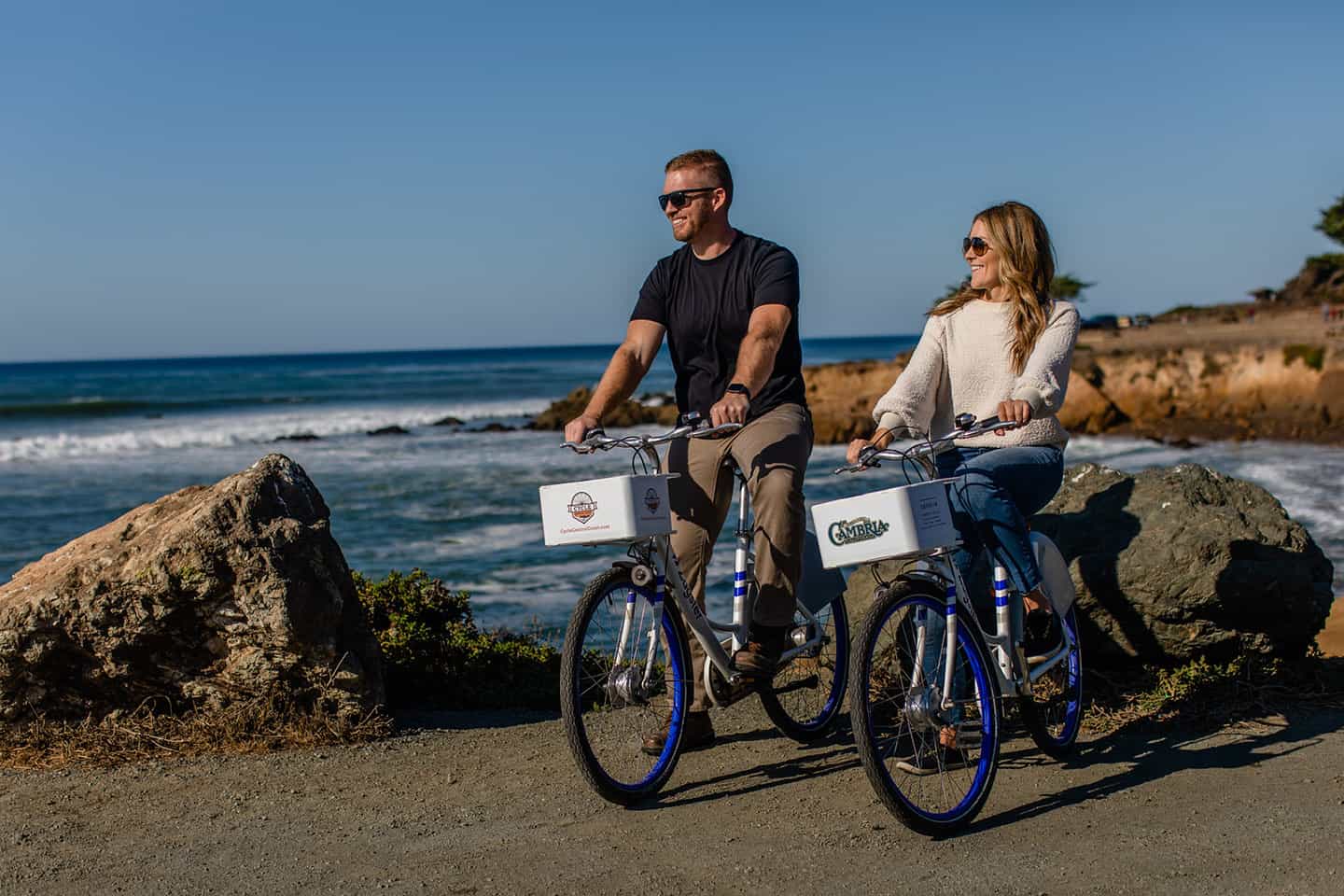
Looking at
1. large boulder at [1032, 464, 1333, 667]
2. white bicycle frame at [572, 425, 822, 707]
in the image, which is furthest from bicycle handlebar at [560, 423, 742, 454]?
large boulder at [1032, 464, 1333, 667]

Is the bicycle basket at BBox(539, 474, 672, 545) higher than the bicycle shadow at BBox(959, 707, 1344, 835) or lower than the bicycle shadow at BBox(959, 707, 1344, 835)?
higher

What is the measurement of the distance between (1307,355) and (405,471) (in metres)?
22.6

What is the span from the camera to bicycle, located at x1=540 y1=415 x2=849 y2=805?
4449 mm

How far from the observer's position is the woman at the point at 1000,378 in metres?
4.88

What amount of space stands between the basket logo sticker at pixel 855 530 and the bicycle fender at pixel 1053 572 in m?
1.11

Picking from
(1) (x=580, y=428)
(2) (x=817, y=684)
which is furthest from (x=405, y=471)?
(1) (x=580, y=428)

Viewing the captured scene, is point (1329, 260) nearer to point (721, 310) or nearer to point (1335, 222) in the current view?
point (1335, 222)

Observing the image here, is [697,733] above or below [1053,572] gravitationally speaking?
below

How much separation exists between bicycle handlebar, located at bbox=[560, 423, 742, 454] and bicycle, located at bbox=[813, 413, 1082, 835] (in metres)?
0.46

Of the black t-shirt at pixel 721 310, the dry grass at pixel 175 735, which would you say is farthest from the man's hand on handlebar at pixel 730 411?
the dry grass at pixel 175 735

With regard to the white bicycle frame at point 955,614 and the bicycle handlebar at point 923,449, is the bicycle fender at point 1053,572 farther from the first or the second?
the bicycle handlebar at point 923,449

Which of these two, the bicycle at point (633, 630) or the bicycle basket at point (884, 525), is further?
the bicycle at point (633, 630)

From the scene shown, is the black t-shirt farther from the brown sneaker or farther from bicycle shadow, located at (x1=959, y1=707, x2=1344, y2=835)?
bicycle shadow, located at (x1=959, y1=707, x2=1344, y2=835)

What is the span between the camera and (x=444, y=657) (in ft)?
22.7
